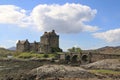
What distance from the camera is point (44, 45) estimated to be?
470ft

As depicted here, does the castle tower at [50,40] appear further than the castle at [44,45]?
Yes

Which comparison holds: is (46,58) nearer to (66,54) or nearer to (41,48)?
(66,54)

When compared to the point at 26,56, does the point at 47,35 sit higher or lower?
higher

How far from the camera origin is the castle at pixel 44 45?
143 meters

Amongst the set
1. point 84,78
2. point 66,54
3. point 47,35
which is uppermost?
point 47,35

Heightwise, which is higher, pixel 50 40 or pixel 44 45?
pixel 50 40

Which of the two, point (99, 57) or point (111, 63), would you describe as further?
point (99, 57)

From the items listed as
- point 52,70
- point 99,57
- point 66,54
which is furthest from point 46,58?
point 52,70

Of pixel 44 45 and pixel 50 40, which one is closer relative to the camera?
pixel 44 45

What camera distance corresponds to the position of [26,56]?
132m

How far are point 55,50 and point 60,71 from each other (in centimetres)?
9200

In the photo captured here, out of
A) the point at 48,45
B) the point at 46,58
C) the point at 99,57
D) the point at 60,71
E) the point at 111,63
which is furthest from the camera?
the point at 48,45

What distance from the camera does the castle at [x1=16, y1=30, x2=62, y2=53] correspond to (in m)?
143

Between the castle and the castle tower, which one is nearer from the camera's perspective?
the castle
